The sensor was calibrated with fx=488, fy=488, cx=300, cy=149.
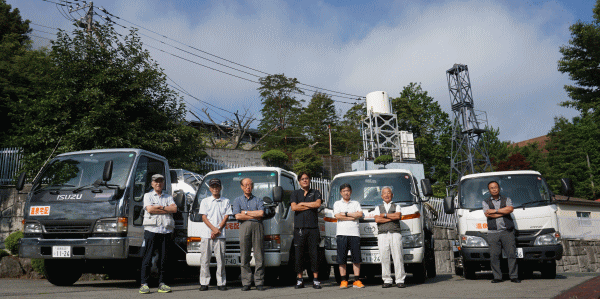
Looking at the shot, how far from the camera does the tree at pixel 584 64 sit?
97.7 feet

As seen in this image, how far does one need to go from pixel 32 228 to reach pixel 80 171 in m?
1.28

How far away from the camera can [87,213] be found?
8.45m

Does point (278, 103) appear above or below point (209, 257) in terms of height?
above

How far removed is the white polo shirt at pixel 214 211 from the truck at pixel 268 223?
0.47 metres

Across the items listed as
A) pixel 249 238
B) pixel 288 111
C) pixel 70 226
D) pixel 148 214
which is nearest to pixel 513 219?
pixel 249 238

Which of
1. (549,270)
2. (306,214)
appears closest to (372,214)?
(306,214)

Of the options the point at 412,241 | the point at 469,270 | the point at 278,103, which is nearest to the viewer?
the point at 412,241

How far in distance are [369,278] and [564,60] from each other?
86.5ft

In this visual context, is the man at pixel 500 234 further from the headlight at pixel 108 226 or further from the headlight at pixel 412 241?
the headlight at pixel 108 226

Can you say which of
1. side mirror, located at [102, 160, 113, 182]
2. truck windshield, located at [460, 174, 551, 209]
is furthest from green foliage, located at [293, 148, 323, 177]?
side mirror, located at [102, 160, 113, 182]

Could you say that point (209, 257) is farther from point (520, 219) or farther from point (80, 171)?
point (520, 219)

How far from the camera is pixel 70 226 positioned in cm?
847

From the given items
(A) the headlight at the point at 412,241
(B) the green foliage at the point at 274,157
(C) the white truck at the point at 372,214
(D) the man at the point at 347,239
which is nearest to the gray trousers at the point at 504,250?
(C) the white truck at the point at 372,214

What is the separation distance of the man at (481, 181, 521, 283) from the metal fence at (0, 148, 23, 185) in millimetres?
15709
